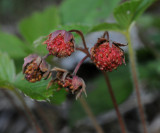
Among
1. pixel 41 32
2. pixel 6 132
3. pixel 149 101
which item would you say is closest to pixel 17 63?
pixel 41 32

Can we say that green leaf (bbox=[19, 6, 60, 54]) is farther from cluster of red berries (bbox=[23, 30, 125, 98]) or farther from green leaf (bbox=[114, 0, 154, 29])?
cluster of red berries (bbox=[23, 30, 125, 98])

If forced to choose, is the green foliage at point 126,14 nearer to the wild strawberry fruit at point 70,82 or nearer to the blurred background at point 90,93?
the wild strawberry fruit at point 70,82

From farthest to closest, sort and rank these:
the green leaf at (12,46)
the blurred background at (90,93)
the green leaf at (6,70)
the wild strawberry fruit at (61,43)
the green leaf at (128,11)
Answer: the blurred background at (90,93) → the green leaf at (12,46) → the green leaf at (6,70) → the green leaf at (128,11) → the wild strawberry fruit at (61,43)

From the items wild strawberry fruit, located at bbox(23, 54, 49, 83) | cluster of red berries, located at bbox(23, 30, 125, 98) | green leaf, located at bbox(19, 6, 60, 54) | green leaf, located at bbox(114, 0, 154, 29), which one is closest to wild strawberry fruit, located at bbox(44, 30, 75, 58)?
cluster of red berries, located at bbox(23, 30, 125, 98)

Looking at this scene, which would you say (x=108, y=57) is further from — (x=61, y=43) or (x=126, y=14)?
(x=126, y=14)

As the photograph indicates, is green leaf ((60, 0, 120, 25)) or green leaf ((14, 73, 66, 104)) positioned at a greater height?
green leaf ((60, 0, 120, 25))

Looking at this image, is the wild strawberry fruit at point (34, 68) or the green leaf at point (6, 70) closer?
the wild strawberry fruit at point (34, 68)

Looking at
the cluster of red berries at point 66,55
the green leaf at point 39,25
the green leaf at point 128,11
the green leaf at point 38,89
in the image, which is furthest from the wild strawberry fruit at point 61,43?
the green leaf at point 39,25
